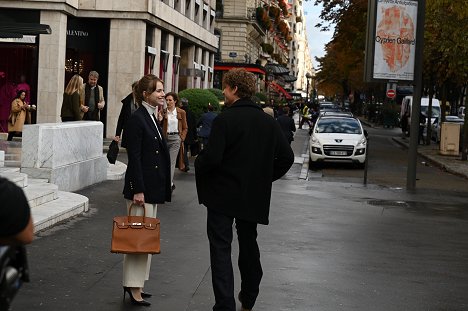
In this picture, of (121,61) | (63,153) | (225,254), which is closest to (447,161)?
(121,61)

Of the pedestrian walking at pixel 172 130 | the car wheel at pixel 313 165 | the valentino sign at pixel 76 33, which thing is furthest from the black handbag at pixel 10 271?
the valentino sign at pixel 76 33

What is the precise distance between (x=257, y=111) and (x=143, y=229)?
1.29 metres

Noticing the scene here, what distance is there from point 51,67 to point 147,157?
2487 cm

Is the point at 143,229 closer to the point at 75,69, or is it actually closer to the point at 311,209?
the point at 311,209

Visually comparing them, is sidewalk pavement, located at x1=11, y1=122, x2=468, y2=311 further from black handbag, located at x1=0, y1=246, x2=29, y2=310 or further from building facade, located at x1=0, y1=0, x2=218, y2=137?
building facade, located at x1=0, y1=0, x2=218, y2=137

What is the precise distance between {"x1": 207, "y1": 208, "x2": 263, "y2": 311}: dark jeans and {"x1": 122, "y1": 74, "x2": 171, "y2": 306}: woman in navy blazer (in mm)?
863

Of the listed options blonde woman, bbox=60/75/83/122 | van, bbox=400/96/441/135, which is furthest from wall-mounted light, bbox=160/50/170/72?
blonde woman, bbox=60/75/83/122

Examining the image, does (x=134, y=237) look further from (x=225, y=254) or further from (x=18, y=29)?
(x=18, y=29)

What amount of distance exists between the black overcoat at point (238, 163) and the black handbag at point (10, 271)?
3.11 metres

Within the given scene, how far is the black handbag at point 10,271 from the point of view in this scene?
3.77 m

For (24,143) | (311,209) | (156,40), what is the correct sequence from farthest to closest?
1. (156,40)
2. (311,209)
3. (24,143)

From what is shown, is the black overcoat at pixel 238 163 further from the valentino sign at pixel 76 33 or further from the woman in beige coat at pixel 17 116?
the valentino sign at pixel 76 33

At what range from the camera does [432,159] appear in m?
33.4

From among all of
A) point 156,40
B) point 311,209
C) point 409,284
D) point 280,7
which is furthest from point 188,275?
point 280,7
